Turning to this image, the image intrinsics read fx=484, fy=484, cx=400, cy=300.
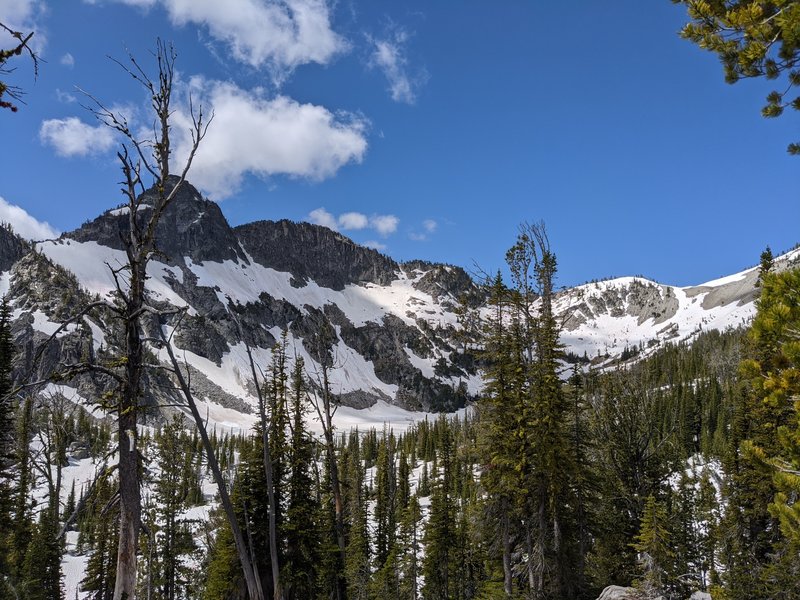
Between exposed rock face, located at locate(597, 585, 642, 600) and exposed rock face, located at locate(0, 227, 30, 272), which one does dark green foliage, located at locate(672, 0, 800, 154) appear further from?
exposed rock face, located at locate(0, 227, 30, 272)

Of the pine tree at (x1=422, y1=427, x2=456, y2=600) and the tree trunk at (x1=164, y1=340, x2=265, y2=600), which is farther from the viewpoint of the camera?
the pine tree at (x1=422, y1=427, x2=456, y2=600)

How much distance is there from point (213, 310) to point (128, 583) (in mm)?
200427

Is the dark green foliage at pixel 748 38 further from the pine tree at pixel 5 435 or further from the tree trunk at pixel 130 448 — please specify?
the pine tree at pixel 5 435

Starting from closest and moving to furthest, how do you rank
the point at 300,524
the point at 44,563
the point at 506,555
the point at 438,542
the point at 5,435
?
the point at 506,555 < the point at 300,524 < the point at 5,435 < the point at 44,563 < the point at 438,542

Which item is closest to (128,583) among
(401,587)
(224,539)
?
(224,539)

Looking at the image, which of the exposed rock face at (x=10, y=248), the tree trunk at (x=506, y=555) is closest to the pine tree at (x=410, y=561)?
the tree trunk at (x=506, y=555)

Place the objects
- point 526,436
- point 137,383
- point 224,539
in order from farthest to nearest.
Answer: point 224,539 < point 526,436 < point 137,383

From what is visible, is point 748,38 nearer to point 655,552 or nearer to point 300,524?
point 655,552

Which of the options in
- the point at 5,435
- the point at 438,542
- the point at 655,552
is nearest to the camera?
the point at 655,552

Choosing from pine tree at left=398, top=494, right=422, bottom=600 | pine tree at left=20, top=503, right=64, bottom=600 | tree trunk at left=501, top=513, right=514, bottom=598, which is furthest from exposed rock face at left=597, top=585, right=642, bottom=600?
pine tree at left=20, top=503, right=64, bottom=600

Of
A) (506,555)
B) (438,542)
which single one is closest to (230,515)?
(506,555)

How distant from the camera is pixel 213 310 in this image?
19338 cm

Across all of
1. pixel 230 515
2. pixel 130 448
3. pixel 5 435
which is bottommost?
pixel 230 515

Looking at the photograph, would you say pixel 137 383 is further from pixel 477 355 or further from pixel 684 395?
pixel 684 395
